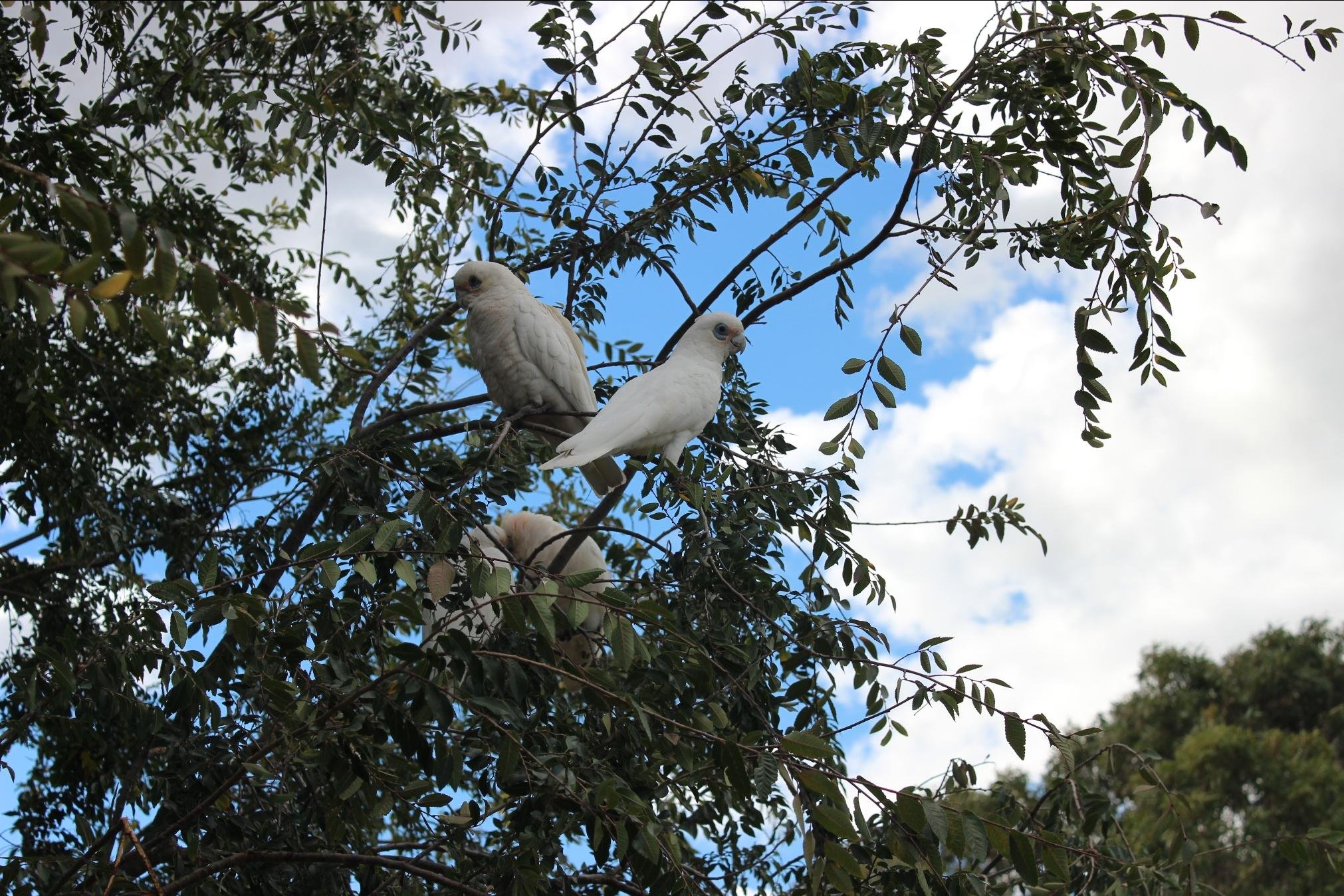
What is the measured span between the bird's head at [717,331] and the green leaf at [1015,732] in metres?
1.50

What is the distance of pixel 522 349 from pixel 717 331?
2.02 ft

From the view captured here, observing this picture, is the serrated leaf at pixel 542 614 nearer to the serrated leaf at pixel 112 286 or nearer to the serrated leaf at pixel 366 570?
the serrated leaf at pixel 366 570

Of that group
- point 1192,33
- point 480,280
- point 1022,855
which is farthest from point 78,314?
point 1192,33

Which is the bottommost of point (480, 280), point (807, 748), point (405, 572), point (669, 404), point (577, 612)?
point (807, 748)

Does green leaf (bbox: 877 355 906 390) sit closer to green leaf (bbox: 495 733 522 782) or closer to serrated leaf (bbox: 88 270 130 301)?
green leaf (bbox: 495 733 522 782)

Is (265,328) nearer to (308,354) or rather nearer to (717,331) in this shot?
(308,354)

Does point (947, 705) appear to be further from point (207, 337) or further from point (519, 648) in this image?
point (207, 337)

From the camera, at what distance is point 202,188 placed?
15.0ft

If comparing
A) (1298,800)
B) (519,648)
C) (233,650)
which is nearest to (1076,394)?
(519,648)

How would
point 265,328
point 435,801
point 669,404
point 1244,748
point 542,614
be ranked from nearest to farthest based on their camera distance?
point 265,328, point 542,614, point 435,801, point 669,404, point 1244,748

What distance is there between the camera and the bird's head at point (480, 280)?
333 centimetres

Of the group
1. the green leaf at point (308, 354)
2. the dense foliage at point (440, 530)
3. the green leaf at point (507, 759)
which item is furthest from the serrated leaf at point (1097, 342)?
the green leaf at point (308, 354)

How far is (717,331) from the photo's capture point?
10.2ft

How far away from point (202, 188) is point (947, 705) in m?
3.96
